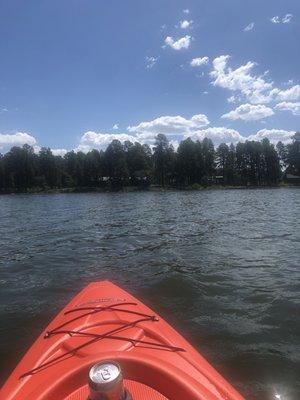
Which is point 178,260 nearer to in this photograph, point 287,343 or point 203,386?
point 287,343

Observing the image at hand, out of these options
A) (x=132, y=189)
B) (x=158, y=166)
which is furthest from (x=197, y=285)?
(x=158, y=166)

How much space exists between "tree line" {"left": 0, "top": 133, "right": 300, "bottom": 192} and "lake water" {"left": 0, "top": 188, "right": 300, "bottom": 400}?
92.0m

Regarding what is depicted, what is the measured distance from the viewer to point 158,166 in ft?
371

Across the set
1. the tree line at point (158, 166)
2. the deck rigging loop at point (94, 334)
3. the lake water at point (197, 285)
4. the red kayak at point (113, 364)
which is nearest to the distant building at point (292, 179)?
the tree line at point (158, 166)

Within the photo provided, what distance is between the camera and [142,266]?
41.3 feet

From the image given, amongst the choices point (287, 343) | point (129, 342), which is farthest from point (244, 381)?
point (129, 342)

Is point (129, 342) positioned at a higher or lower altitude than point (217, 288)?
higher

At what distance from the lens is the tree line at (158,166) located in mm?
112062

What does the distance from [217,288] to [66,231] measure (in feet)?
43.9

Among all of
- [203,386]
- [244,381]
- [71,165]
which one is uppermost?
[71,165]

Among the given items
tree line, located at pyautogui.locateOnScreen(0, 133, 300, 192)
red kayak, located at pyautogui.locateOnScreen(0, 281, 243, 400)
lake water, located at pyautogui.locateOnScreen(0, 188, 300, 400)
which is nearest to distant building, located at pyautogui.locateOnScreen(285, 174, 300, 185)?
tree line, located at pyautogui.locateOnScreen(0, 133, 300, 192)

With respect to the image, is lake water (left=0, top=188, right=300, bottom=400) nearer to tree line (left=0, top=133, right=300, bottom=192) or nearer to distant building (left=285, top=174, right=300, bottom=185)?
tree line (left=0, top=133, right=300, bottom=192)

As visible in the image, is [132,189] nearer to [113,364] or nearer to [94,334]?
[94,334]

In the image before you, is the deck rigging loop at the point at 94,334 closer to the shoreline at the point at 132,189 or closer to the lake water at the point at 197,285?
the lake water at the point at 197,285
